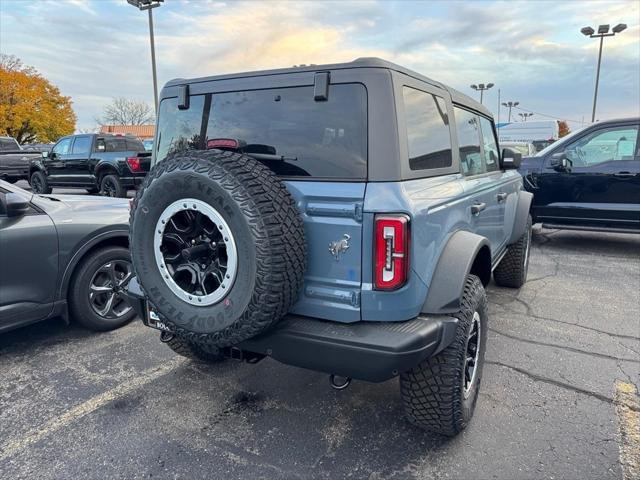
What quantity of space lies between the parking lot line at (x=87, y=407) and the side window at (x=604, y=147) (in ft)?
20.4

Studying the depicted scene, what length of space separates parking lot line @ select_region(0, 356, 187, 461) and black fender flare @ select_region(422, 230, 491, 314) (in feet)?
6.68

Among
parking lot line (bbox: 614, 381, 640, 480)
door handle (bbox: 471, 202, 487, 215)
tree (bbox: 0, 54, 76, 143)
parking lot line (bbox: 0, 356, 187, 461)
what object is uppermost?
tree (bbox: 0, 54, 76, 143)

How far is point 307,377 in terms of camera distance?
3172 mm

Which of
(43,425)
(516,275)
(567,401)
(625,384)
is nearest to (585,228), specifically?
(516,275)

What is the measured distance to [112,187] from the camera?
38.4 feet

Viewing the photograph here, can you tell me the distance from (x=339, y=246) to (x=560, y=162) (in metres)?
5.89

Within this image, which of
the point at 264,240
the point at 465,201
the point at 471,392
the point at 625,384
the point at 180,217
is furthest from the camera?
the point at 625,384

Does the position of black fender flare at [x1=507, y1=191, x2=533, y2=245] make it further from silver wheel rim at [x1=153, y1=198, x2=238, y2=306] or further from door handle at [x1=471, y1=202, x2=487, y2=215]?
silver wheel rim at [x1=153, y1=198, x2=238, y2=306]

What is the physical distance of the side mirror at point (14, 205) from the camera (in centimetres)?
327

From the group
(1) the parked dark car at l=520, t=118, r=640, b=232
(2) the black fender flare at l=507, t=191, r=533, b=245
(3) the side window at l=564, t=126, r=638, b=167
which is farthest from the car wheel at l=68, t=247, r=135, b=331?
(3) the side window at l=564, t=126, r=638, b=167

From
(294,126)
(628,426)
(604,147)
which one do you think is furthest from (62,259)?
(604,147)

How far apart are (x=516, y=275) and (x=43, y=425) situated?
4.44 meters

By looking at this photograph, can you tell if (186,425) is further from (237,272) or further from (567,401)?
(567,401)

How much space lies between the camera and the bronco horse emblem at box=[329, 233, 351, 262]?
211 cm
